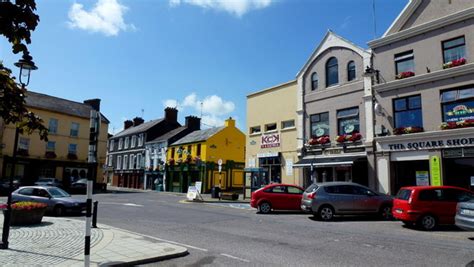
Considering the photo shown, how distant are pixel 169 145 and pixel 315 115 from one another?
2829cm

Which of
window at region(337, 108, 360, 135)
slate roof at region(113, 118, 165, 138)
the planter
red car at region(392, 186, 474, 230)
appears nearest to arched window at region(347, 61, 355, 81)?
window at region(337, 108, 360, 135)

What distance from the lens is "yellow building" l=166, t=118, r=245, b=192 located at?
4297cm

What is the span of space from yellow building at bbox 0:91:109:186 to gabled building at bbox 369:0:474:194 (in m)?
31.8

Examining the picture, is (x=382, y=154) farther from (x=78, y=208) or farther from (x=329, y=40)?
(x=78, y=208)

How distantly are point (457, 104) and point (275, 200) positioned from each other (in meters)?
10.3

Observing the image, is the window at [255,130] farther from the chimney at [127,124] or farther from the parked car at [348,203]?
the chimney at [127,124]

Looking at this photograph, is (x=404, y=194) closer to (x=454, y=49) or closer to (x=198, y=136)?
(x=454, y=49)

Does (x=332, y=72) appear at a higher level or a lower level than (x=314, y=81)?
higher

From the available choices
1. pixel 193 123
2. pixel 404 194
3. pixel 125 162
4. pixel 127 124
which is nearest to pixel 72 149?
pixel 125 162

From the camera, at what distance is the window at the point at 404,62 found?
66.8 ft

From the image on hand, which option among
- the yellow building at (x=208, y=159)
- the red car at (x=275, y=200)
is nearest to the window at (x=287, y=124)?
the red car at (x=275, y=200)

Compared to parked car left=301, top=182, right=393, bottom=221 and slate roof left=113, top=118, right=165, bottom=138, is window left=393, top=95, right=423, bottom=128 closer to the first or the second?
parked car left=301, top=182, right=393, bottom=221

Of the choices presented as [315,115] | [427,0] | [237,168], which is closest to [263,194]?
[315,115]

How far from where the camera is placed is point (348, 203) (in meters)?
15.6
